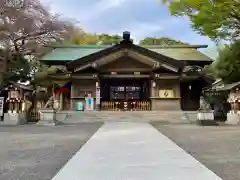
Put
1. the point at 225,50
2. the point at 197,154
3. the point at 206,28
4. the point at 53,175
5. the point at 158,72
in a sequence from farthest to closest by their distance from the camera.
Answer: the point at 158,72 < the point at 225,50 < the point at 206,28 < the point at 197,154 < the point at 53,175

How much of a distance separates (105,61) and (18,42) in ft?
24.5

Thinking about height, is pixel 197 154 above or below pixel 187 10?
below

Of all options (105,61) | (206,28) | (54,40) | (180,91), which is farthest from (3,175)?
(54,40)

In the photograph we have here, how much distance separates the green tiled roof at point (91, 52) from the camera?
2644cm

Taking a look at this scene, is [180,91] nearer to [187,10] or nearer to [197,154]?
[187,10]

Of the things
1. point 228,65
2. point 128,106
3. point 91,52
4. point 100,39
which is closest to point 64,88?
point 128,106

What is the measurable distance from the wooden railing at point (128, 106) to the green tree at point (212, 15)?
7.31m

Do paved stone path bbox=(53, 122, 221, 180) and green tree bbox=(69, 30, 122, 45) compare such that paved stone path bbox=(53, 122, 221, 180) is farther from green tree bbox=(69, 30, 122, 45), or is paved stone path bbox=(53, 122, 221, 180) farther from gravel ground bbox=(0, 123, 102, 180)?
green tree bbox=(69, 30, 122, 45)

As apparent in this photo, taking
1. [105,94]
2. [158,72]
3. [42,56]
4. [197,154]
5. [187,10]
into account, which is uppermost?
[187,10]

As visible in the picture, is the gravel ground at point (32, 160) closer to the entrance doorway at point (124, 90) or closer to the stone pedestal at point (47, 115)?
the stone pedestal at point (47, 115)

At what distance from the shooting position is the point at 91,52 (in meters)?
29.1

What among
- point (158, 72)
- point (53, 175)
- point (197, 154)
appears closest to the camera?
point (53, 175)

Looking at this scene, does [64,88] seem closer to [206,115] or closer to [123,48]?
[123,48]

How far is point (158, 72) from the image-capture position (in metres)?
24.1
